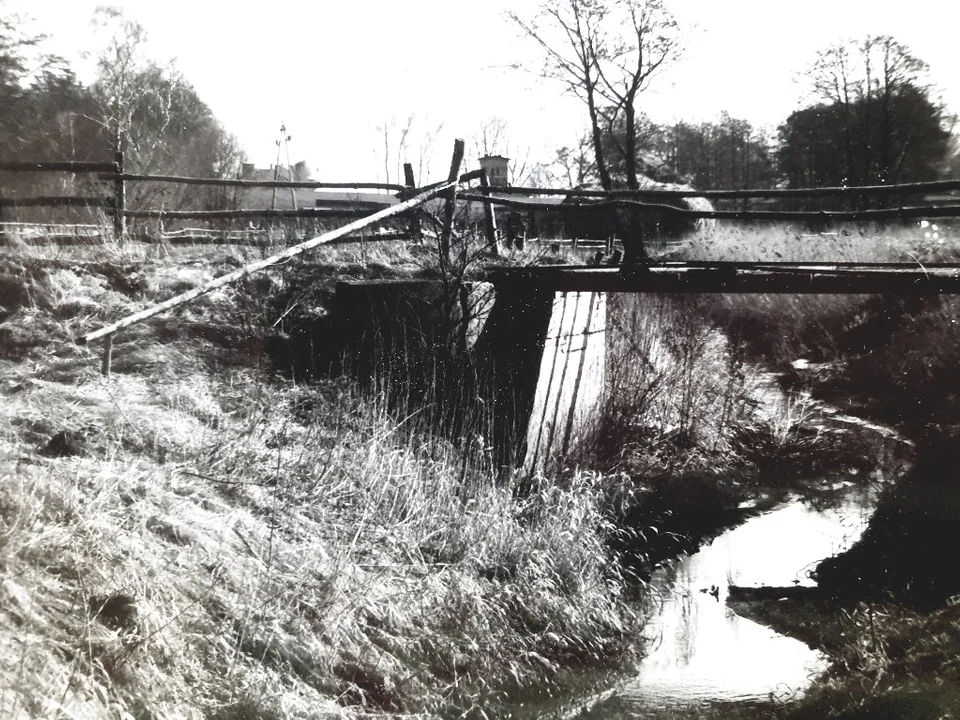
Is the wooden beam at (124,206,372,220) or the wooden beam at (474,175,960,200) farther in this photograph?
the wooden beam at (124,206,372,220)

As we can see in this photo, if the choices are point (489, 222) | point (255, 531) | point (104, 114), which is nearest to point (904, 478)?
point (489, 222)

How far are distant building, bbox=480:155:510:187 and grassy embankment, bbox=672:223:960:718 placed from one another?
2.02 metres

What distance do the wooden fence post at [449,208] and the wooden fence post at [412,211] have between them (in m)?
0.39

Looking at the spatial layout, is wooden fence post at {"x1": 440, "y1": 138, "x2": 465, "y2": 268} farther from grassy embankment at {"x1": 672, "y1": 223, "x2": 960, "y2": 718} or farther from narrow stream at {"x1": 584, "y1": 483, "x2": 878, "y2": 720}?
narrow stream at {"x1": 584, "y1": 483, "x2": 878, "y2": 720}

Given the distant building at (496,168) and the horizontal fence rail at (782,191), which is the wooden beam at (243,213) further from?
the horizontal fence rail at (782,191)

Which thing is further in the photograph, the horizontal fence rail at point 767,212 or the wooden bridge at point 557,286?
the wooden bridge at point 557,286

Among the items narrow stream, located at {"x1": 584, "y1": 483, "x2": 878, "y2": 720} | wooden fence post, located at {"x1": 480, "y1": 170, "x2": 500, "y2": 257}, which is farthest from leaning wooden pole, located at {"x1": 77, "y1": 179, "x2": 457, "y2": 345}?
narrow stream, located at {"x1": 584, "y1": 483, "x2": 878, "y2": 720}

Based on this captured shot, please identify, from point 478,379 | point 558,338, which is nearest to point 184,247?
point 478,379

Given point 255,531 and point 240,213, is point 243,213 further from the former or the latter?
point 255,531

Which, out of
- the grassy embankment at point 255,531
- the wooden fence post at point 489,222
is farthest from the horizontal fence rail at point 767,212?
the grassy embankment at point 255,531

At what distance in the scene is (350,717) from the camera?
3.15 meters

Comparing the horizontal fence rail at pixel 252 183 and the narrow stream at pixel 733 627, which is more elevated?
the horizontal fence rail at pixel 252 183

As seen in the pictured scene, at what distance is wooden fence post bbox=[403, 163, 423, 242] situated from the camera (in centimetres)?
641

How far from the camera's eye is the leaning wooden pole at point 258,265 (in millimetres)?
3307
